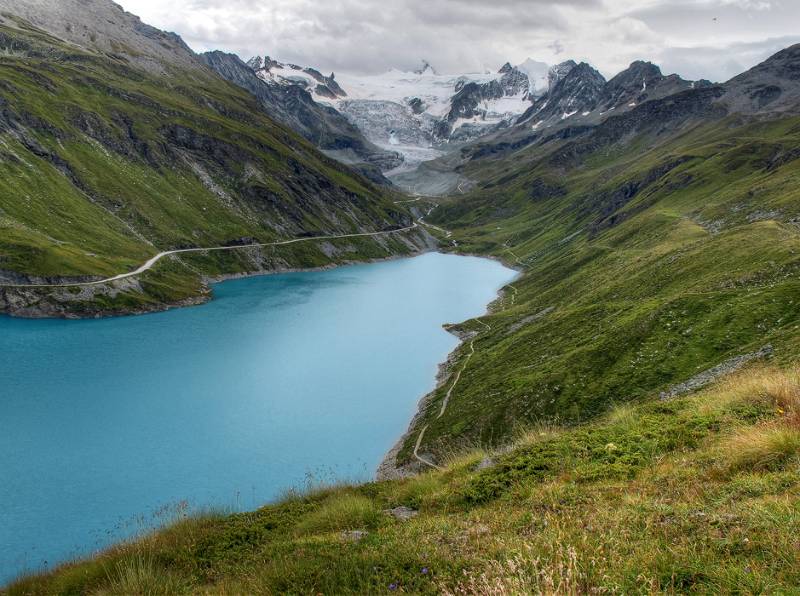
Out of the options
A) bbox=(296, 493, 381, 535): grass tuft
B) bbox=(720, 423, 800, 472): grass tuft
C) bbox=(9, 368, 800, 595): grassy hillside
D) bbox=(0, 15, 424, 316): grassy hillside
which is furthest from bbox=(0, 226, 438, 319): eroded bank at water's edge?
bbox=(720, 423, 800, 472): grass tuft

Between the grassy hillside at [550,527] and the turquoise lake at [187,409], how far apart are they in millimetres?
5041

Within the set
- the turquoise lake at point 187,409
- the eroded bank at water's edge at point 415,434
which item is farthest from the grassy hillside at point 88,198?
the eroded bank at water's edge at point 415,434

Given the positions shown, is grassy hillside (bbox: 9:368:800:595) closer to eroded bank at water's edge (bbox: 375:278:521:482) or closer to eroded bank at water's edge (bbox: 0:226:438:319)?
eroded bank at water's edge (bbox: 375:278:521:482)

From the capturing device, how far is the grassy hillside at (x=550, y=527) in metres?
7.63

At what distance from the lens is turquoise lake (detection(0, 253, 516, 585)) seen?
141 feet

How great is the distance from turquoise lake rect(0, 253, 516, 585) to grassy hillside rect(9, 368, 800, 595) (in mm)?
5041

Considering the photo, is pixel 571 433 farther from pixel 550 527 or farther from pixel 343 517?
pixel 343 517

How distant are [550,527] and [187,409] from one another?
207 ft

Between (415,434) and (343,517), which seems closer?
(343,517)

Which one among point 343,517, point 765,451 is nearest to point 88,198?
point 343,517

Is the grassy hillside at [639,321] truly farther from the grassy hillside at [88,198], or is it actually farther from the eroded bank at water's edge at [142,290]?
the grassy hillside at [88,198]

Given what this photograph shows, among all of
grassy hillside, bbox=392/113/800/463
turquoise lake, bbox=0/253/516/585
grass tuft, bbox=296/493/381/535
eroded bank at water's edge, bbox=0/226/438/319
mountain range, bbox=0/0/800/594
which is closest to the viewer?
mountain range, bbox=0/0/800/594

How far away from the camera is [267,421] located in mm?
61750

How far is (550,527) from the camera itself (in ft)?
33.5
